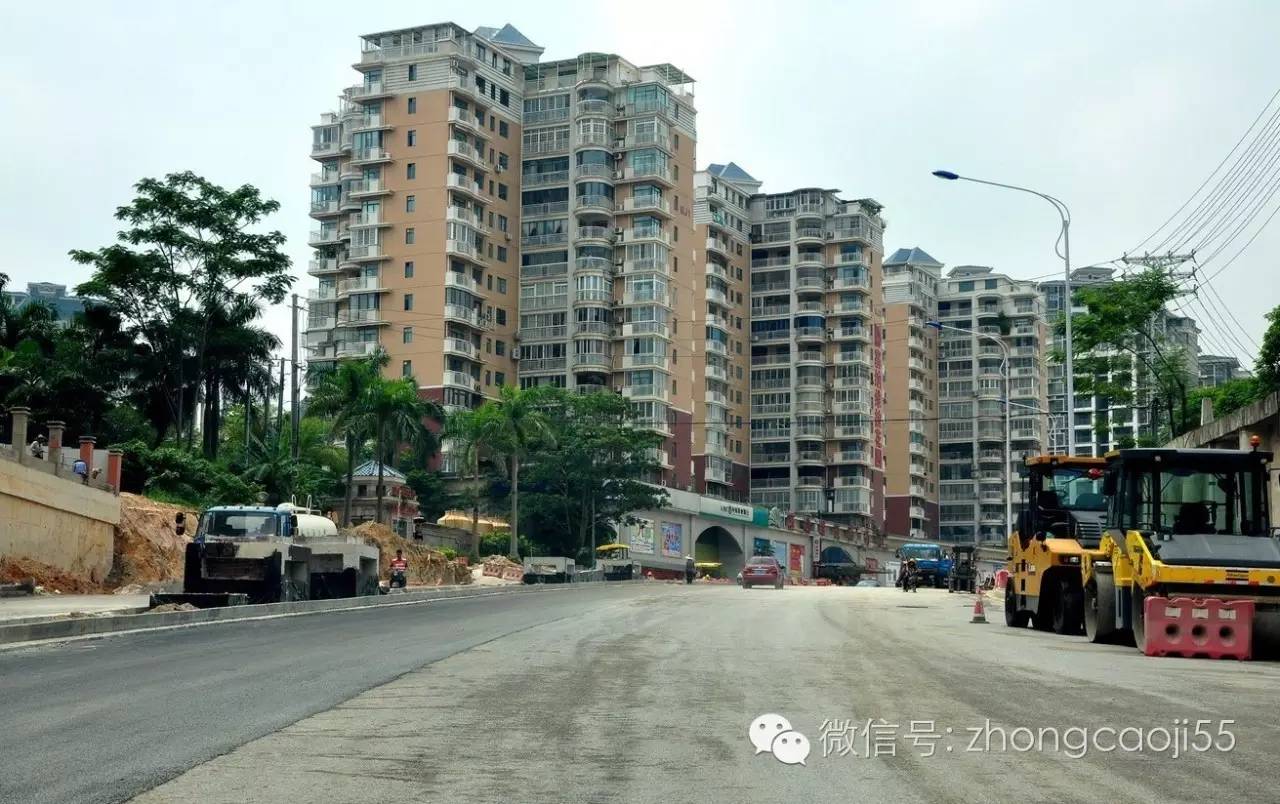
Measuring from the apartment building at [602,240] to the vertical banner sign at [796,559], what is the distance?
13.8 m

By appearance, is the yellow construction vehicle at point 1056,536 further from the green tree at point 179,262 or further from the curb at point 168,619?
the green tree at point 179,262

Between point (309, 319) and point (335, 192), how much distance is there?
11699 mm

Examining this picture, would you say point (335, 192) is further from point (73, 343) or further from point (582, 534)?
point (73, 343)

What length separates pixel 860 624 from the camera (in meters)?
28.6

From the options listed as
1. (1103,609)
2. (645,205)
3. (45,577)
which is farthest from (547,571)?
(645,205)

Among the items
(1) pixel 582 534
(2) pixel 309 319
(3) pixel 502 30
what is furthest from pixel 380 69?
(1) pixel 582 534

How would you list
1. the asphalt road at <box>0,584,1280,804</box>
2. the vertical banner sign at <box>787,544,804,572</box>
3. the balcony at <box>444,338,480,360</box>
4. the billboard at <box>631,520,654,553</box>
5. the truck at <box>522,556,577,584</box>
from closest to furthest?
1. the asphalt road at <box>0,584,1280,804</box>
2. the truck at <box>522,556,577,584</box>
3. the billboard at <box>631,520,654,553</box>
4. the balcony at <box>444,338,480,360</box>
5. the vertical banner sign at <box>787,544,804,572</box>

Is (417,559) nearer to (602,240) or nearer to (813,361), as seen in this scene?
(602,240)

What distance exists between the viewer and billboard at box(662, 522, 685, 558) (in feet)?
359

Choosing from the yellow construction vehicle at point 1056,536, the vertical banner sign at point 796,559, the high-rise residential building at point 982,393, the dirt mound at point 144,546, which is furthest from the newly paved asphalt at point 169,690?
the high-rise residential building at point 982,393

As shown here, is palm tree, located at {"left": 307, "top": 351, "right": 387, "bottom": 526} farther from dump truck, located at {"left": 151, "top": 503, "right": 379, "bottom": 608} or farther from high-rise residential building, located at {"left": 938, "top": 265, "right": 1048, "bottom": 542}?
high-rise residential building, located at {"left": 938, "top": 265, "right": 1048, "bottom": 542}

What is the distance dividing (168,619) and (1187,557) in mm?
17471

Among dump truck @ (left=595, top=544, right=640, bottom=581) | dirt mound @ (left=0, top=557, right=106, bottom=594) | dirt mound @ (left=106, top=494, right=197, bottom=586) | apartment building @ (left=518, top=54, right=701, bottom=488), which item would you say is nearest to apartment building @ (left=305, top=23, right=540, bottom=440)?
apartment building @ (left=518, top=54, right=701, bottom=488)

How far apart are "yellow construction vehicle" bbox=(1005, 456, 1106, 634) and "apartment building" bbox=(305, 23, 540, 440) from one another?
81945 mm
